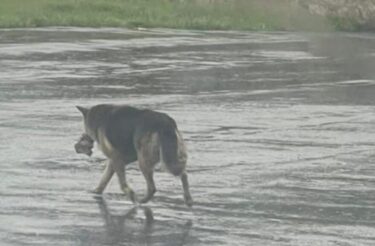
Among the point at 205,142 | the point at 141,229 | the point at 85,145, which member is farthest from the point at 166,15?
the point at 141,229

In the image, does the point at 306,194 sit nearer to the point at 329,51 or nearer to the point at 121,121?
the point at 121,121

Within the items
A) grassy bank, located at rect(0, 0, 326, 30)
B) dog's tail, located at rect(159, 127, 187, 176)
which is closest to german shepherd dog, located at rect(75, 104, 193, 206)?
dog's tail, located at rect(159, 127, 187, 176)

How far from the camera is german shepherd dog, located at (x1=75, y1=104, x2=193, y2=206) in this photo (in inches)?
364

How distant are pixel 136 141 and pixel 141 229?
3.31ft

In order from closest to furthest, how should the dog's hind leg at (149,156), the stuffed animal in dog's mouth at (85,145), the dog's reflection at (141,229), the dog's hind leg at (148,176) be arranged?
the dog's reflection at (141,229) → the dog's hind leg at (149,156) → the dog's hind leg at (148,176) → the stuffed animal in dog's mouth at (85,145)

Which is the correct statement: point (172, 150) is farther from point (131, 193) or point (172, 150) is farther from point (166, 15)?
point (166, 15)

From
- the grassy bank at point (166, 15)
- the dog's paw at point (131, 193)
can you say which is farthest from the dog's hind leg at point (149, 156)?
the grassy bank at point (166, 15)

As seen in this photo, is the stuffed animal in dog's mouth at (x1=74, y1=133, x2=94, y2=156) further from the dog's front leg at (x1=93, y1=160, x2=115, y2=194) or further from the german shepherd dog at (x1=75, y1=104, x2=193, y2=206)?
the dog's front leg at (x1=93, y1=160, x2=115, y2=194)

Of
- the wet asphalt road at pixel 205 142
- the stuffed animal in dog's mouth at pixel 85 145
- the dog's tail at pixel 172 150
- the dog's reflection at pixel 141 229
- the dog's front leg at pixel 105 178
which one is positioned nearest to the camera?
the dog's reflection at pixel 141 229

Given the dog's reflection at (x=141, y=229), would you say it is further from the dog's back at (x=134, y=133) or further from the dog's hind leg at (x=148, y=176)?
the dog's back at (x=134, y=133)

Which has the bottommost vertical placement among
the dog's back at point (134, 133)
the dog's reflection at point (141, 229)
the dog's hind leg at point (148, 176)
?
the dog's reflection at point (141, 229)

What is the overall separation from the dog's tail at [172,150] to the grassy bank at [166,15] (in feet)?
70.2

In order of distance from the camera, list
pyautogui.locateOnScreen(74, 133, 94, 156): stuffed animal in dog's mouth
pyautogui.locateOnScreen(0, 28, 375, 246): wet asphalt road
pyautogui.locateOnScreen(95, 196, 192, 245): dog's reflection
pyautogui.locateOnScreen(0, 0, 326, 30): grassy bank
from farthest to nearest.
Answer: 1. pyautogui.locateOnScreen(0, 0, 326, 30): grassy bank
2. pyautogui.locateOnScreen(74, 133, 94, 156): stuffed animal in dog's mouth
3. pyautogui.locateOnScreen(0, 28, 375, 246): wet asphalt road
4. pyautogui.locateOnScreen(95, 196, 192, 245): dog's reflection

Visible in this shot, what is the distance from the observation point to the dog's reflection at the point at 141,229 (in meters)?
8.34
